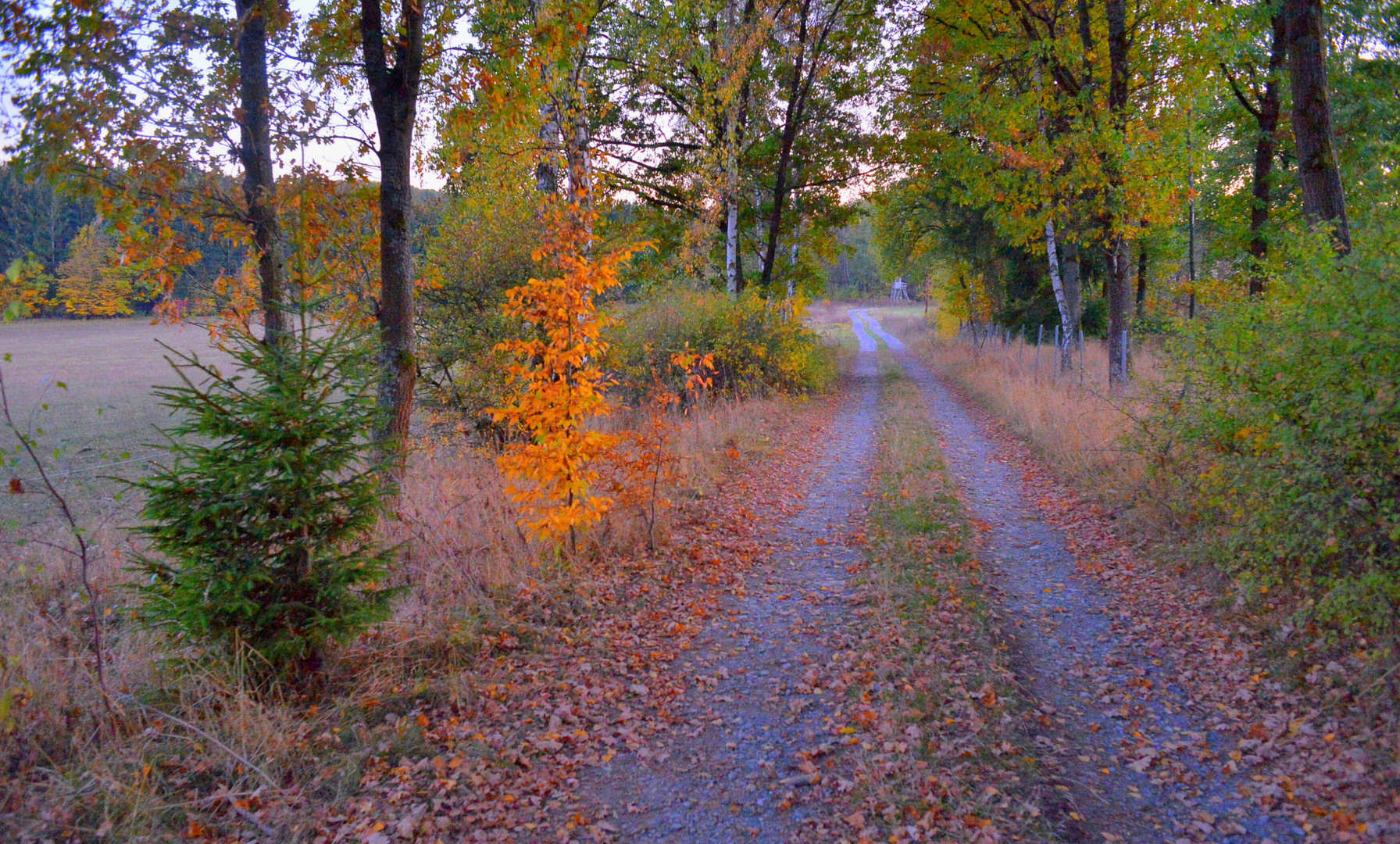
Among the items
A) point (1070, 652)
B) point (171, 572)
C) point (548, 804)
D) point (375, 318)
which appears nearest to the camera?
point (548, 804)

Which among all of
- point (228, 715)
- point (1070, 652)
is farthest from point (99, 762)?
point (1070, 652)

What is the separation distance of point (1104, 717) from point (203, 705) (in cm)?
532

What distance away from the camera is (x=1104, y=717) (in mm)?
4613

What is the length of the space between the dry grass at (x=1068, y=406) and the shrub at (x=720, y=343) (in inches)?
195

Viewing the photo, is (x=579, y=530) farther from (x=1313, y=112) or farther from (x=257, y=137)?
(x=1313, y=112)

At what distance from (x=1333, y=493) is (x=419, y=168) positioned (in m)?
8.97

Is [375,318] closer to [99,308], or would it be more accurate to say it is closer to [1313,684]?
[99,308]

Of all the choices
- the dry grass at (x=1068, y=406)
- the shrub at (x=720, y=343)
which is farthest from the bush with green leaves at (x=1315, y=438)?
the shrub at (x=720, y=343)

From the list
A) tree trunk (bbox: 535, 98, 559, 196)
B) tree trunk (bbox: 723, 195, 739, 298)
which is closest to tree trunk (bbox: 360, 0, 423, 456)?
tree trunk (bbox: 535, 98, 559, 196)

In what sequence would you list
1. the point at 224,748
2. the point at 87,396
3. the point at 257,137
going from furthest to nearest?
the point at 87,396 → the point at 257,137 → the point at 224,748

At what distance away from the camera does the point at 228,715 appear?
13.1ft

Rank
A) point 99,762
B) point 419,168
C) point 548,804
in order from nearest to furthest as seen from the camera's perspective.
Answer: point 99,762 → point 548,804 → point 419,168

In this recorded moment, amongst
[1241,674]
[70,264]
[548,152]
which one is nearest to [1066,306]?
[548,152]

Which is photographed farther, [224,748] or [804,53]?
[804,53]
